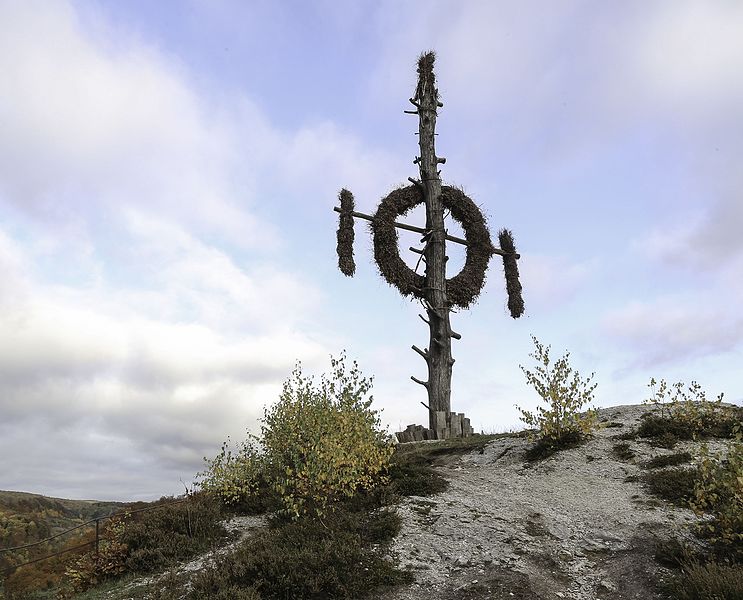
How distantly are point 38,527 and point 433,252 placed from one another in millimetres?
17967

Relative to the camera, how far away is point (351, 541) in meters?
9.11

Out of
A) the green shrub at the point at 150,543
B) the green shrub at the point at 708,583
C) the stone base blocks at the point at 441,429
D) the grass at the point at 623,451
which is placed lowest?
the green shrub at the point at 708,583

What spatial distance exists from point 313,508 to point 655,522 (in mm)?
5898

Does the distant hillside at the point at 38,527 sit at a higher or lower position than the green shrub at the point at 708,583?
higher

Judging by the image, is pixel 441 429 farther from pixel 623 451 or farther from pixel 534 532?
pixel 534 532

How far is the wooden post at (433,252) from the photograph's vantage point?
69.3 feet

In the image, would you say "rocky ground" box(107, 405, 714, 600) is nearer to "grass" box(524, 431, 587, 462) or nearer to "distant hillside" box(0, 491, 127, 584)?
"grass" box(524, 431, 587, 462)

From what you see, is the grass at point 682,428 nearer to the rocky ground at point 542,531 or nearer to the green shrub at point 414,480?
the rocky ground at point 542,531

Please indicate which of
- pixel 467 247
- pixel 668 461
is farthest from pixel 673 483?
pixel 467 247

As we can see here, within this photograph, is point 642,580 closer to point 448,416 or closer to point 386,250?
point 448,416

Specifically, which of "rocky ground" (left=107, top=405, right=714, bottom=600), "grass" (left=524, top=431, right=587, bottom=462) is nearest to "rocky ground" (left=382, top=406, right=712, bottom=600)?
"rocky ground" (left=107, top=405, right=714, bottom=600)

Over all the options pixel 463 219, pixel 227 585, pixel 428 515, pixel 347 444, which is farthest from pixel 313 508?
pixel 463 219

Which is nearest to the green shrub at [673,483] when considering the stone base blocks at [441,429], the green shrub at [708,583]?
the green shrub at [708,583]

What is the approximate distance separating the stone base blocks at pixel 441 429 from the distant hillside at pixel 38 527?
927 centimetres
